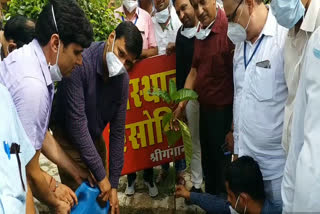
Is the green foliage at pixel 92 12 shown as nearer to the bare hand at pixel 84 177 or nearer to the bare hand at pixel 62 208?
the bare hand at pixel 84 177

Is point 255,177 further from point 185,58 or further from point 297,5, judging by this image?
point 185,58

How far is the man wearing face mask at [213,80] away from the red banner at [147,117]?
0.35 m

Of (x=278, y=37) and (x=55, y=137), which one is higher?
(x=278, y=37)

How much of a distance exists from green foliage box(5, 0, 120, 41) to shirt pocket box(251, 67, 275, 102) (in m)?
1.47

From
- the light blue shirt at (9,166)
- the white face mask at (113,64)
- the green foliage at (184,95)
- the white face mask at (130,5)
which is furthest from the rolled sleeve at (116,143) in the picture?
the white face mask at (130,5)

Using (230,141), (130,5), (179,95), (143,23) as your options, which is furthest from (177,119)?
(130,5)

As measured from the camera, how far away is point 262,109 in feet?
6.93

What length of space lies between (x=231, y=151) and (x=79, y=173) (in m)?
1.28

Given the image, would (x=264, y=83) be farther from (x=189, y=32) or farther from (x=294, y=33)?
(x=189, y=32)

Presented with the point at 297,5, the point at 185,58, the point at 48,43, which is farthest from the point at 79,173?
the point at 297,5

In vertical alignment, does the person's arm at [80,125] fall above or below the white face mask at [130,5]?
below

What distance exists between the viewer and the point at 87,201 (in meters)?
2.21

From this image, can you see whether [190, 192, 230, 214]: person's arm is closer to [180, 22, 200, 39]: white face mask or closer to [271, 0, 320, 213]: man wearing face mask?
[271, 0, 320, 213]: man wearing face mask

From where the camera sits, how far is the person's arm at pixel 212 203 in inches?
94.1
